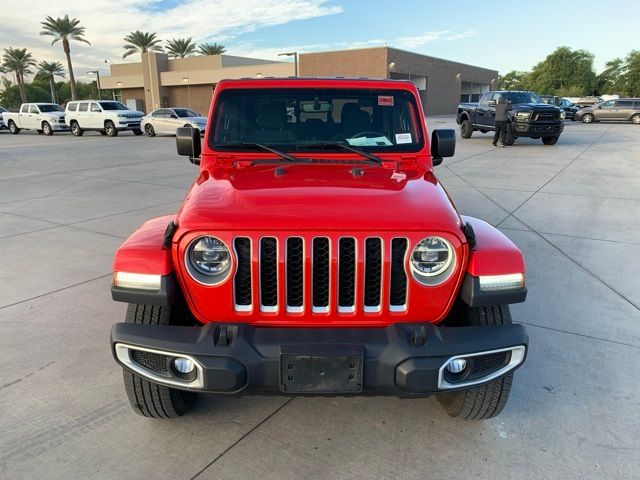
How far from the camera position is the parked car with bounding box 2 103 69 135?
2752cm

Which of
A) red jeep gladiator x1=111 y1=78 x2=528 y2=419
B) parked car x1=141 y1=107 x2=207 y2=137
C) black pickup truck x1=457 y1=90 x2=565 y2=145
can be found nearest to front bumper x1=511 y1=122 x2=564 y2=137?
black pickup truck x1=457 y1=90 x2=565 y2=145

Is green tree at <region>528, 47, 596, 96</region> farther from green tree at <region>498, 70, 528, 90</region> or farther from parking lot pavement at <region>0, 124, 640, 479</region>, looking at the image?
parking lot pavement at <region>0, 124, 640, 479</region>

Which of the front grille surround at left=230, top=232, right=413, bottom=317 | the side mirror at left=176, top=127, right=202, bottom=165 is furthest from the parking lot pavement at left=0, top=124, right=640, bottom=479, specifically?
the side mirror at left=176, top=127, right=202, bottom=165

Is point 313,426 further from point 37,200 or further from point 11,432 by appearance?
point 37,200

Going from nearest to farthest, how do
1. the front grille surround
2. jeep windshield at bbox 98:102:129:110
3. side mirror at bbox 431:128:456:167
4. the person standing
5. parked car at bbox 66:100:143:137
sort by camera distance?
the front grille surround, side mirror at bbox 431:128:456:167, the person standing, parked car at bbox 66:100:143:137, jeep windshield at bbox 98:102:129:110

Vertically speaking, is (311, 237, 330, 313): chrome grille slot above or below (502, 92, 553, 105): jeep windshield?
below

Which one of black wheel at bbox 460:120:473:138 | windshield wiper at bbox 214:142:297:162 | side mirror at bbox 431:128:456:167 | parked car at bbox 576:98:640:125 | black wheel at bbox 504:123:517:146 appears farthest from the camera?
parked car at bbox 576:98:640:125

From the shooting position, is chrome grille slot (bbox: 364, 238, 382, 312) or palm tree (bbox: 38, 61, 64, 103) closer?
chrome grille slot (bbox: 364, 238, 382, 312)

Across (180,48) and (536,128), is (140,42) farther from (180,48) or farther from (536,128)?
(536,128)

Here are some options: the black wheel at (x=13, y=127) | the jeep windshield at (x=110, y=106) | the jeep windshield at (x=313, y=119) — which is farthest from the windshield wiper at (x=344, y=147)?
the black wheel at (x=13, y=127)

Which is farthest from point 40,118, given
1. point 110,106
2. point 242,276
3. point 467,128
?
point 242,276

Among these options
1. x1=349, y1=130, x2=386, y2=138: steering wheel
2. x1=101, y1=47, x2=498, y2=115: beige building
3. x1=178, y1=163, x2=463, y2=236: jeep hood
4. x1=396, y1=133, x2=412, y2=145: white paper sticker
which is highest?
x1=101, y1=47, x2=498, y2=115: beige building

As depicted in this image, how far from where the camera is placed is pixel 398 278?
229 centimetres

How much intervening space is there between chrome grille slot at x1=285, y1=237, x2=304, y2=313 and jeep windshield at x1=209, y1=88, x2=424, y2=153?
134 cm
